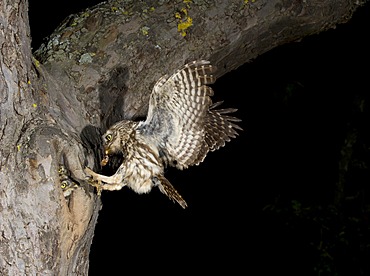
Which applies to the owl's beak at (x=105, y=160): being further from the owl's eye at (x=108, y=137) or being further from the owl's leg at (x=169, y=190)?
the owl's leg at (x=169, y=190)

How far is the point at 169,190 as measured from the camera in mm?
1856

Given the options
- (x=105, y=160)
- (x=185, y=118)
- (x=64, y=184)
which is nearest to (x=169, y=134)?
(x=185, y=118)

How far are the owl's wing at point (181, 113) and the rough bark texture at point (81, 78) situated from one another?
0.11m

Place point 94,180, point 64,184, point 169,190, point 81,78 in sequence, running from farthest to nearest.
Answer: point 169,190
point 81,78
point 94,180
point 64,184

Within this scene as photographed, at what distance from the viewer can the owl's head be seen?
1.80m

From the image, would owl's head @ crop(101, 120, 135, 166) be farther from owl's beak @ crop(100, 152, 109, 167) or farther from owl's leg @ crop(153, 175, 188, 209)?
owl's leg @ crop(153, 175, 188, 209)

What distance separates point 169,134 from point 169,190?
16 centimetres

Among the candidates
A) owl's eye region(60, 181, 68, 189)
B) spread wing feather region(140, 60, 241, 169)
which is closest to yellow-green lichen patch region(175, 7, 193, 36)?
spread wing feather region(140, 60, 241, 169)

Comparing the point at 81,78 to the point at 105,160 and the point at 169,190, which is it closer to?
the point at 105,160

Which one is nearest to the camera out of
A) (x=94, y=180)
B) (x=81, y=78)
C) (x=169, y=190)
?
(x=94, y=180)

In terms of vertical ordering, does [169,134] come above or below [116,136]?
below

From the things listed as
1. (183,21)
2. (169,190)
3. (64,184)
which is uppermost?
(64,184)

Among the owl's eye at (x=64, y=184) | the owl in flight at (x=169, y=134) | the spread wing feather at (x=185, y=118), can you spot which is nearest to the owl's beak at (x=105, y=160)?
the owl in flight at (x=169, y=134)

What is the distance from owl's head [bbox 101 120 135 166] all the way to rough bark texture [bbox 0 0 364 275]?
31 mm
